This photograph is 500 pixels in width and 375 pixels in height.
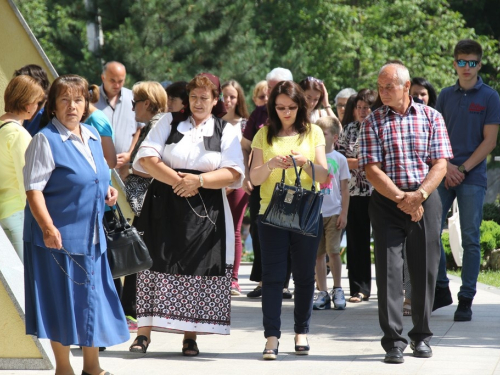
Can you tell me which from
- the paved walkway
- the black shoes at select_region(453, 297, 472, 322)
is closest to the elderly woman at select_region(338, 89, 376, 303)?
the paved walkway

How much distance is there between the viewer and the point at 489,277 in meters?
11.8

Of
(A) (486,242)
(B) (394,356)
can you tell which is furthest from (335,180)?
(A) (486,242)

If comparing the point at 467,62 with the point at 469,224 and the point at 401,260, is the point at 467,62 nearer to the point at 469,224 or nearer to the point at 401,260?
the point at 469,224

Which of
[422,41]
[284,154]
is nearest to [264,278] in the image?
[284,154]

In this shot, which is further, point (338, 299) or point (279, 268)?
point (338, 299)

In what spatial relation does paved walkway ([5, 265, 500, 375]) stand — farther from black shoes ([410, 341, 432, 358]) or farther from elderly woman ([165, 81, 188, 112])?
elderly woman ([165, 81, 188, 112])

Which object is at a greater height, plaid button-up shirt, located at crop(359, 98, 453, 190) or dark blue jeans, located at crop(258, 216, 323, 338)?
plaid button-up shirt, located at crop(359, 98, 453, 190)

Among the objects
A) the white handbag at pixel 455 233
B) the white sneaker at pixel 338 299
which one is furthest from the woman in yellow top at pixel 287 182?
the white handbag at pixel 455 233

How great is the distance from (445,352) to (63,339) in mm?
2783

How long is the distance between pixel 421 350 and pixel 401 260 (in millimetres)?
636

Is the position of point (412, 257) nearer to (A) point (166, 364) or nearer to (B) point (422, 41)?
(A) point (166, 364)

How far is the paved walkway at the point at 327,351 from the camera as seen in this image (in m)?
6.03

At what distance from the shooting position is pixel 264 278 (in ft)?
21.6

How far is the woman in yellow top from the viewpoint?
21.4ft
